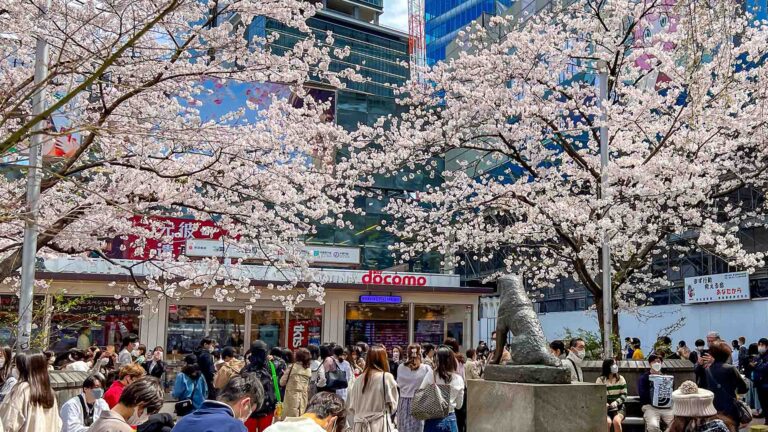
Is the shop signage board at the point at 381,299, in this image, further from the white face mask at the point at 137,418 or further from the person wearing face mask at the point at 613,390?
the white face mask at the point at 137,418

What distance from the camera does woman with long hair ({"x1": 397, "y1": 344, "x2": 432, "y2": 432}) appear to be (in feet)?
31.8

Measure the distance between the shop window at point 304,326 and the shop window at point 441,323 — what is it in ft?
12.4

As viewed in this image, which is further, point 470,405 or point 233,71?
point 233,71

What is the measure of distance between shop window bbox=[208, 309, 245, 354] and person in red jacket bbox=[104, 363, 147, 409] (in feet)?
52.4

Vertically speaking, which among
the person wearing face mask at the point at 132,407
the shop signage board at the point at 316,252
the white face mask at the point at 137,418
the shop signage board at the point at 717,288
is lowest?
the white face mask at the point at 137,418

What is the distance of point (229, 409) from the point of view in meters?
3.97

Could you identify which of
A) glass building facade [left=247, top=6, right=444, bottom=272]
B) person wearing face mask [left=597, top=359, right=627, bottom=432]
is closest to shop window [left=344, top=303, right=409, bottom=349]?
glass building facade [left=247, top=6, right=444, bottom=272]

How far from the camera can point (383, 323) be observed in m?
26.0

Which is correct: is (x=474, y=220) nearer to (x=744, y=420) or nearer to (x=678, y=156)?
(x=678, y=156)

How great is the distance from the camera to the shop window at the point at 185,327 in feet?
74.8

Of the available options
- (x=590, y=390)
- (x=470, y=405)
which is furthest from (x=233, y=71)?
(x=590, y=390)

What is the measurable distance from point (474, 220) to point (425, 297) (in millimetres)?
9149

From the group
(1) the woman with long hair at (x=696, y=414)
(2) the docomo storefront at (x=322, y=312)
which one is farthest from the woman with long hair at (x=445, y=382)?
(2) the docomo storefront at (x=322, y=312)

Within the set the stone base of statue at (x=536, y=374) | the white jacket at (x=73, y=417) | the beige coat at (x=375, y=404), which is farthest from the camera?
the beige coat at (x=375, y=404)
